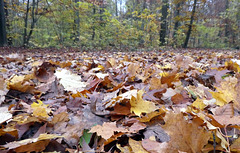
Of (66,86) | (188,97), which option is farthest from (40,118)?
(188,97)

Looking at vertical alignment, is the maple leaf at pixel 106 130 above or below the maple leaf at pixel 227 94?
below

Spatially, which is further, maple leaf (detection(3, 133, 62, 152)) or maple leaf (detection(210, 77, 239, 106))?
maple leaf (detection(210, 77, 239, 106))

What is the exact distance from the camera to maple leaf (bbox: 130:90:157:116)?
819 millimetres

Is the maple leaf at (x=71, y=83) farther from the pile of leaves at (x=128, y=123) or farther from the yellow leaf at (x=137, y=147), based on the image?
the yellow leaf at (x=137, y=147)

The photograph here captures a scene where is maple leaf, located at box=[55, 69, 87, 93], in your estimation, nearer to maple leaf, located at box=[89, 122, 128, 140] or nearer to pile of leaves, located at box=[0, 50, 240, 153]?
pile of leaves, located at box=[0, 50, 240, 153]

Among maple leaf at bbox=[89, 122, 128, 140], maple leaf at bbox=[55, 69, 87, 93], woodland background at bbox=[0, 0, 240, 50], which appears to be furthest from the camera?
woodland background at bbox=[0, 0, 240, 50]

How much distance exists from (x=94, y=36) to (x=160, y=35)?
Answer: 668cm

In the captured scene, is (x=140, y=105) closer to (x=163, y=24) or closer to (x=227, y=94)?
(x=227, y=94)

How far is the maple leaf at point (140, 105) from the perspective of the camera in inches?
32.3

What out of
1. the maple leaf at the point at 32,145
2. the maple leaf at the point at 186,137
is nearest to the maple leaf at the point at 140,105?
the maple leaf at the point at 186,137

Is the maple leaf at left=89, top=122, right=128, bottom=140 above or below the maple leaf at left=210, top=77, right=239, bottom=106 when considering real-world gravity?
below

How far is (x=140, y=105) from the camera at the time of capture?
2.74ft

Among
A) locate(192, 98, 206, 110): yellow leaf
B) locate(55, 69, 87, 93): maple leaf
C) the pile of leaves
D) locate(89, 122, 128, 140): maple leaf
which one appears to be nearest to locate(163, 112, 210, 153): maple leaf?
the pile of leaves

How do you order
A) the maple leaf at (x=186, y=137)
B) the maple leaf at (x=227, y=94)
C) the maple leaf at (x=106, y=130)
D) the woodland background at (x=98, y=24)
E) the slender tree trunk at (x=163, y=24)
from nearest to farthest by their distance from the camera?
the maple leaf at (x=186, y=137)
the maple leaf at (x=106, y=130)
the maple leaf at (x=227, y=94)
the woodland background at (x=98, y=24)
the slender tree trunk at (x=163, y=24)
